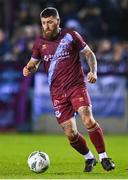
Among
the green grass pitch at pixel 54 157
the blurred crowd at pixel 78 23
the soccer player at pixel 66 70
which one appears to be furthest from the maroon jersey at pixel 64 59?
the blurred crowd at pixel 78 23

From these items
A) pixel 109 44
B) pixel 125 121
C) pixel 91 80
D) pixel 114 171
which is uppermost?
pixel 91 80

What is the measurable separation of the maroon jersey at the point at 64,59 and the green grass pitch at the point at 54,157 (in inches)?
50.5

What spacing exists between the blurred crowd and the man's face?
9706mm

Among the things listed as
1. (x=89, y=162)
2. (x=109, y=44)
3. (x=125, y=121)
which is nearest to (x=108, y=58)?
(x=109, y=44)

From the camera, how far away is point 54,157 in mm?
13664

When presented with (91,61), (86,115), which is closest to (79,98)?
(86,115)

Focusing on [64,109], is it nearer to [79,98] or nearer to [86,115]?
[79,98]

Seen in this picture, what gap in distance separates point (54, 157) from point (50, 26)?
11.6 ft

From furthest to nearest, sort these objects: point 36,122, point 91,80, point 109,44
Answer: point 109,44 < point 36,122 < point 91,80

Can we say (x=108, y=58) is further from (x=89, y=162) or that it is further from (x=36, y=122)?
(x=89, y=162)

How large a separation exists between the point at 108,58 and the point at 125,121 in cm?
205

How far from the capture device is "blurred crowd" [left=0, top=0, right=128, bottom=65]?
21109 millimetres

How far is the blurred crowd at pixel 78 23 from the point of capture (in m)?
21.1

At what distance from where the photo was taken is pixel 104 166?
10.7 m
